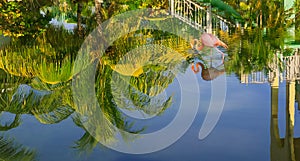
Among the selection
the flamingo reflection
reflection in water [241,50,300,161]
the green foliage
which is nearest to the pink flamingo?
the flamingo reflection

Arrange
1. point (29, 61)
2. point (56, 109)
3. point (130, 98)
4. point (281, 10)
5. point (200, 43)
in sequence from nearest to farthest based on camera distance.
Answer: point (56, 109)
point (130, 98)
point (29, 61)
point (200, 43)
point (281, 10)

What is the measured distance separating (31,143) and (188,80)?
2.46 meters

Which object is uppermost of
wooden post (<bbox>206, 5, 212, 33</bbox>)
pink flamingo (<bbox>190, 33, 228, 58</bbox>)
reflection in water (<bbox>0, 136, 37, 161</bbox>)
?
wooden post (<bbox>206, 5, 212, 33</bbox>)

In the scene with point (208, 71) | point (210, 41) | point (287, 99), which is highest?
point (210, 41)

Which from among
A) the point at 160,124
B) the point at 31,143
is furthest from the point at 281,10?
the point at 31,143

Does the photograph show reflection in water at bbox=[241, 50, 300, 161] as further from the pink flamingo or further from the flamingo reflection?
the pink flamingo

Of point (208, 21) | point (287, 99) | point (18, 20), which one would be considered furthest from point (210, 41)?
point (18, 20)

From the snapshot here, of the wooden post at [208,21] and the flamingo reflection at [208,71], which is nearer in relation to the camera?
the flamingo reflection at [208,71]

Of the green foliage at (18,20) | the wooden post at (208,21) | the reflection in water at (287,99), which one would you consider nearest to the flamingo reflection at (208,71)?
the reflection in water at (287,99)

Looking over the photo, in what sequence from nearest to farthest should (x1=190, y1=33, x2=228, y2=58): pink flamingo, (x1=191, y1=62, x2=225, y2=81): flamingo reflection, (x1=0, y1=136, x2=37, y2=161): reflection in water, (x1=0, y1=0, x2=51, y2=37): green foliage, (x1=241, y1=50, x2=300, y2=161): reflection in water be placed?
(x1=0, y1=136, x2=37, y2=161): reflection in water
(x1=241, y1=50, x2=300, y2=161): reflection in water
(x1=191, y1=62, x2=225, y2=81): flamingo reflection
(x1=190, y1=33, x2=228, y2=58): pink flamingo
(x1=0, y1=0, x2=51, y2=37): green foliage

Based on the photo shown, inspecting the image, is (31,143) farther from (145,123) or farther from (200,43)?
(200,43)

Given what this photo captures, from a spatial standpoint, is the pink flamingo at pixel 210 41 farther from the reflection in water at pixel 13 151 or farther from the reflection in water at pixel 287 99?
the reflection in water at pixel 13 151

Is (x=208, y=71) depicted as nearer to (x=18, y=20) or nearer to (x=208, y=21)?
(x=208, y=21)

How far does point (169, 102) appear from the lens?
14.5ft
